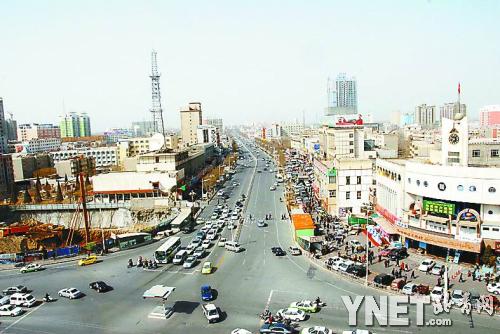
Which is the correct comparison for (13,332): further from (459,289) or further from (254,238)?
(459,289)

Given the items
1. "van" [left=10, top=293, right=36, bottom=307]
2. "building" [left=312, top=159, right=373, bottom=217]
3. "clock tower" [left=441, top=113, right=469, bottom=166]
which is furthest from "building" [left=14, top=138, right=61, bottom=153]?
"clock tower" [left=441, top=113, right=469, bottom=166]

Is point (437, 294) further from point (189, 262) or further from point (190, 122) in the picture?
point (190, 122)

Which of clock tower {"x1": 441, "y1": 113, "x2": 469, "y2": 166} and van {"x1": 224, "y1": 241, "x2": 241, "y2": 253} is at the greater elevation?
clock tower {"x1": 441, "y1": 113, "x2": 469, "y2": 166}

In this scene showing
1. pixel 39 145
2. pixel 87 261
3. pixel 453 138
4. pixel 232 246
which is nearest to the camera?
pixel 453 138

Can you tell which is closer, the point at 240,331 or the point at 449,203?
the point at 240,331

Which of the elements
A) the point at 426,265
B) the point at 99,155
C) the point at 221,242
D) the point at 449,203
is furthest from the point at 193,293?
the point at 99,155

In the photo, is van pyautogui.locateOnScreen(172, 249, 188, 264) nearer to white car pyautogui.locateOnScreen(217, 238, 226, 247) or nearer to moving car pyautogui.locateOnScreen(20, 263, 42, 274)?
white car pyautogui.locateOnScreen(217, 238, 226, 247)

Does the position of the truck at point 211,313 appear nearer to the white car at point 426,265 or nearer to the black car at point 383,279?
the black car at point 383,279
